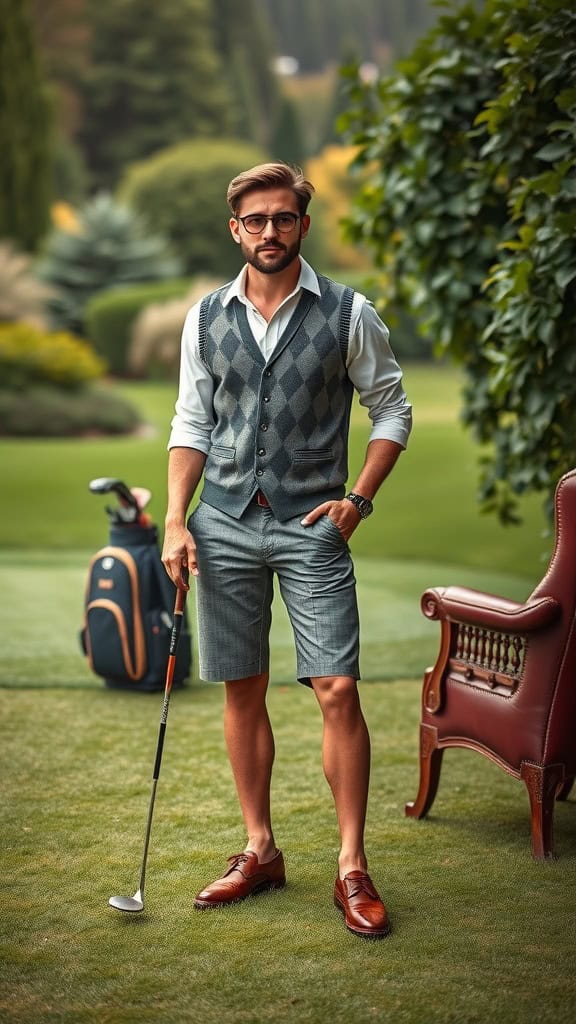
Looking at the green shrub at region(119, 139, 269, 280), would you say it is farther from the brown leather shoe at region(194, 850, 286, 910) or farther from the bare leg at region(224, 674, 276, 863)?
the brown leather shoe at region(194, 850, 286, 910)

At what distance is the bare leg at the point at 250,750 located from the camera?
3.27m

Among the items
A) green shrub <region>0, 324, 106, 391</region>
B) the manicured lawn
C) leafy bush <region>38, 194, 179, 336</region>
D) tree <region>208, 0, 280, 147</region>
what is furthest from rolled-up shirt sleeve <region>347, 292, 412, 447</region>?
tree <region>208, 0, 280, 147</region>

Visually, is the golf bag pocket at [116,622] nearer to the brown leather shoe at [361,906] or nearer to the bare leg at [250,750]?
the bare leg at [250,750]

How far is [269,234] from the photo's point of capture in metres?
3.03

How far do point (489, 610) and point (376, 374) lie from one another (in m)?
0.80

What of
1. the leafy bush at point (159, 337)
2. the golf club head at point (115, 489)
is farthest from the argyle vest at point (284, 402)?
the leafy bush at point (159, 337)

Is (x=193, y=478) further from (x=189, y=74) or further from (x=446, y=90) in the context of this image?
(x=189, y=74)

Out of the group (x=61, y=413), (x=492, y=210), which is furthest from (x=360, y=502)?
(x=61, y=413)

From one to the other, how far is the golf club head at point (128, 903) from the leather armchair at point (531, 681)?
1080 mm

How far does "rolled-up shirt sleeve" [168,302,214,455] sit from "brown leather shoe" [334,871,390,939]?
108 cm

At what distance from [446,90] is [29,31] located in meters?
14.6

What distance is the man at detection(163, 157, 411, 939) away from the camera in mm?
3064

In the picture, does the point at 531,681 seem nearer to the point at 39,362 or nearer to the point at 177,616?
the point at 177,616

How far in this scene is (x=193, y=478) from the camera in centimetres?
324
